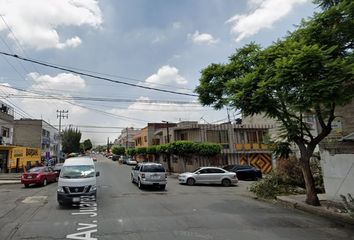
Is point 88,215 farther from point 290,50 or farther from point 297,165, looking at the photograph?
point 297,165

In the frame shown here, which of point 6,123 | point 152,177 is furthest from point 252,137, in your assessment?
point 6,123

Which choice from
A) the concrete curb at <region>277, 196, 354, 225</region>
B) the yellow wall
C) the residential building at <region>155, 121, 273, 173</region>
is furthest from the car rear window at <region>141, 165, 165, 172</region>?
the yellow wall

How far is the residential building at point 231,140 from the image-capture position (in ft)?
135

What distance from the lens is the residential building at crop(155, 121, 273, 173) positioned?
4112 centimetres

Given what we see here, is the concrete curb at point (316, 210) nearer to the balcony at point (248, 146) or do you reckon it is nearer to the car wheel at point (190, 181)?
the car wheel at point (190, 181)

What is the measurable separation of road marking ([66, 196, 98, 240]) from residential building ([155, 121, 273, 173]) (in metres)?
26.1

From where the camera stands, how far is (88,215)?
37.4 feet

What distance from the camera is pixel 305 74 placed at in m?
10.2

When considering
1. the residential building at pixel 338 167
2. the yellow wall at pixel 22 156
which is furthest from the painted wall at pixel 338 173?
the yellow wall at pixel 22 156

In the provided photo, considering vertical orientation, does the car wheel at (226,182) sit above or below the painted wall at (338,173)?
below

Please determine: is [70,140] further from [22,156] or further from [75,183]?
[75,183]

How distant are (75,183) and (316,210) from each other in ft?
33.5

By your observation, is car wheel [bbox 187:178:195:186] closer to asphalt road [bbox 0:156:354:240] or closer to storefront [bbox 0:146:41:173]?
asphalt road [bbox 0:156:354:240]

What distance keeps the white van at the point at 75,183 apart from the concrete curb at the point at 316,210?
358 inches
